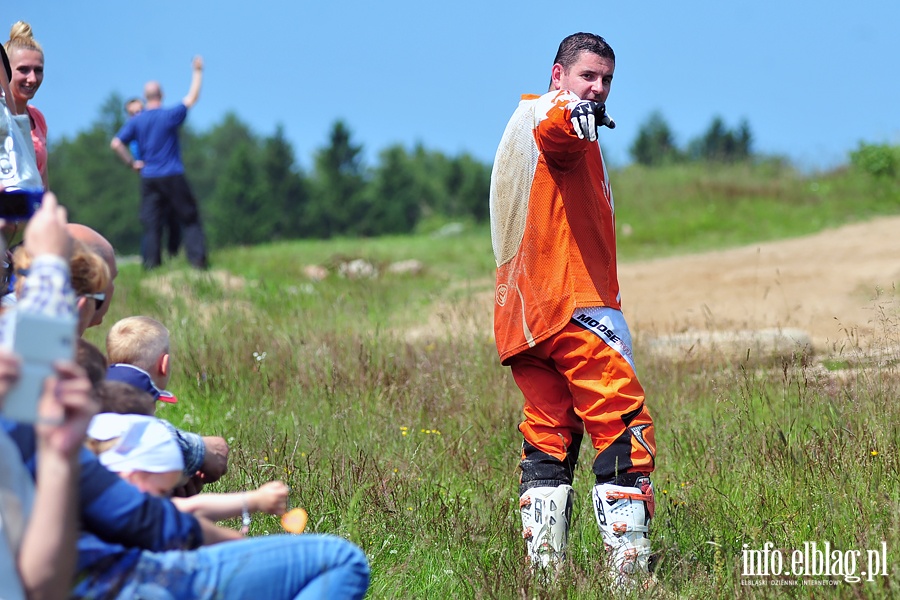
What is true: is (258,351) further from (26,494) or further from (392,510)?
(26,494)

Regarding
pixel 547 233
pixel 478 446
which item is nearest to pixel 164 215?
pixel 478 446

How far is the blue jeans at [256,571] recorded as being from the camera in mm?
2164

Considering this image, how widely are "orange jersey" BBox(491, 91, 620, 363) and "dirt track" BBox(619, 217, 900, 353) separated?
10.9 feet

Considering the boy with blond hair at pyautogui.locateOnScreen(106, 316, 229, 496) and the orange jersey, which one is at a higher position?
the orange jersey

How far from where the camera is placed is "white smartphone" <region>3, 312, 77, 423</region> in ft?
6.14

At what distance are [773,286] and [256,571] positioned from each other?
8162 mm

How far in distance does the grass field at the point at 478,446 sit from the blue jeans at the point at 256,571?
22.2 inches

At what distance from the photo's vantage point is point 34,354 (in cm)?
189

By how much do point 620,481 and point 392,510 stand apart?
1086 millimetres

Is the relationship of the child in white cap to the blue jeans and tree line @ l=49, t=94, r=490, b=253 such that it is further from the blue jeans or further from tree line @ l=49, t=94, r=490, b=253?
tree line @ l=49, t=94, r=490, b=253

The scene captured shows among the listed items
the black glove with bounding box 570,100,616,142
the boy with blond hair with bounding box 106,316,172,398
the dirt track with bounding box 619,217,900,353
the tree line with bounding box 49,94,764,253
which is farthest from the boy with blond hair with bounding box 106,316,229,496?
the tree line with bounding box 49,94,764,253

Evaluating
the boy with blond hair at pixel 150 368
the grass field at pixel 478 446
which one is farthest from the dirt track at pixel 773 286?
the boy with blond hair at pixel 150 368

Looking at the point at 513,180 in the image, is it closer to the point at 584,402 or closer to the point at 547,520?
the point at 584,402

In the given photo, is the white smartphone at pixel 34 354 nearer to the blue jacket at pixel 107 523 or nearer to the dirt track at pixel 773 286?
the blue jacket at pixel 107 523
